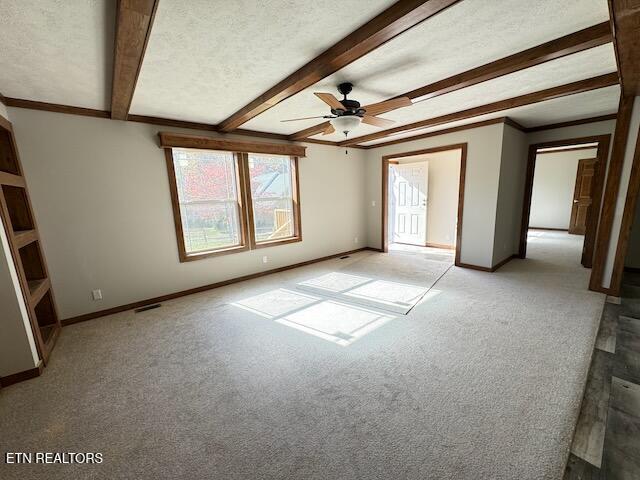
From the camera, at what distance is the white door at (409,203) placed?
20.4 feet

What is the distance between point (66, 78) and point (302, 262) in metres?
3.73

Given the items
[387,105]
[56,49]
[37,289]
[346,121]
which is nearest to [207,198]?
[37,289]

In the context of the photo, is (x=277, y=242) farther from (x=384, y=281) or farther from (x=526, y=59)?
(x=526, y=59)

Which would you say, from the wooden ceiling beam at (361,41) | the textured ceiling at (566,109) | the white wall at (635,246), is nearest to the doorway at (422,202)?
the textured ceiling at (566,109)

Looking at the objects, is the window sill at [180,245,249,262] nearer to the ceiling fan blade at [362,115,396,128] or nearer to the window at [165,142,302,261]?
the window at [165,142,302,261]

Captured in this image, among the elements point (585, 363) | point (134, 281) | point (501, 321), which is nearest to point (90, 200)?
point (134, 281)

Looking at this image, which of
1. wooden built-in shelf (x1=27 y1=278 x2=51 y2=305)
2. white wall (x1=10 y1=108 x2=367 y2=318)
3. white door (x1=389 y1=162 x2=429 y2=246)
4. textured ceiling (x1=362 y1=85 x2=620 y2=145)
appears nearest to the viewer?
wooden built-in shelf (x1=27 y1=278 x2=51 y2=305)

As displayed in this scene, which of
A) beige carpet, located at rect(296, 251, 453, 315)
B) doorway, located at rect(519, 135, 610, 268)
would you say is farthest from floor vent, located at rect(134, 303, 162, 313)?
doorway, located at rect(519, 135, 610, 268)

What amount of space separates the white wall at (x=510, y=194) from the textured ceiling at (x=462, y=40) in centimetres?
162

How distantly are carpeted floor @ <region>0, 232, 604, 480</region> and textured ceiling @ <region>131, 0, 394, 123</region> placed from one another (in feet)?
7.69

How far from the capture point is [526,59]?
197cm

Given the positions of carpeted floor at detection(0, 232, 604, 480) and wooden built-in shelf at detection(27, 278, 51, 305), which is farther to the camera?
wooden built-in shelf at detection(27, 278, 51, 305)

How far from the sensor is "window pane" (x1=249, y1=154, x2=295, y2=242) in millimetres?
4215

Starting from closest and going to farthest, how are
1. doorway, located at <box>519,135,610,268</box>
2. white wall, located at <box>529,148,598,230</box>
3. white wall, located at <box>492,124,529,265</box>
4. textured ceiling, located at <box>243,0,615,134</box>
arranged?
textured ceiling, located at <box>243,0,615,134</box>, white wall, located at <box>492,124,529,265</box>, doorway, located at <box>519,135,610,268</box>, white wall, located at <box>529,148,598,230</box>
